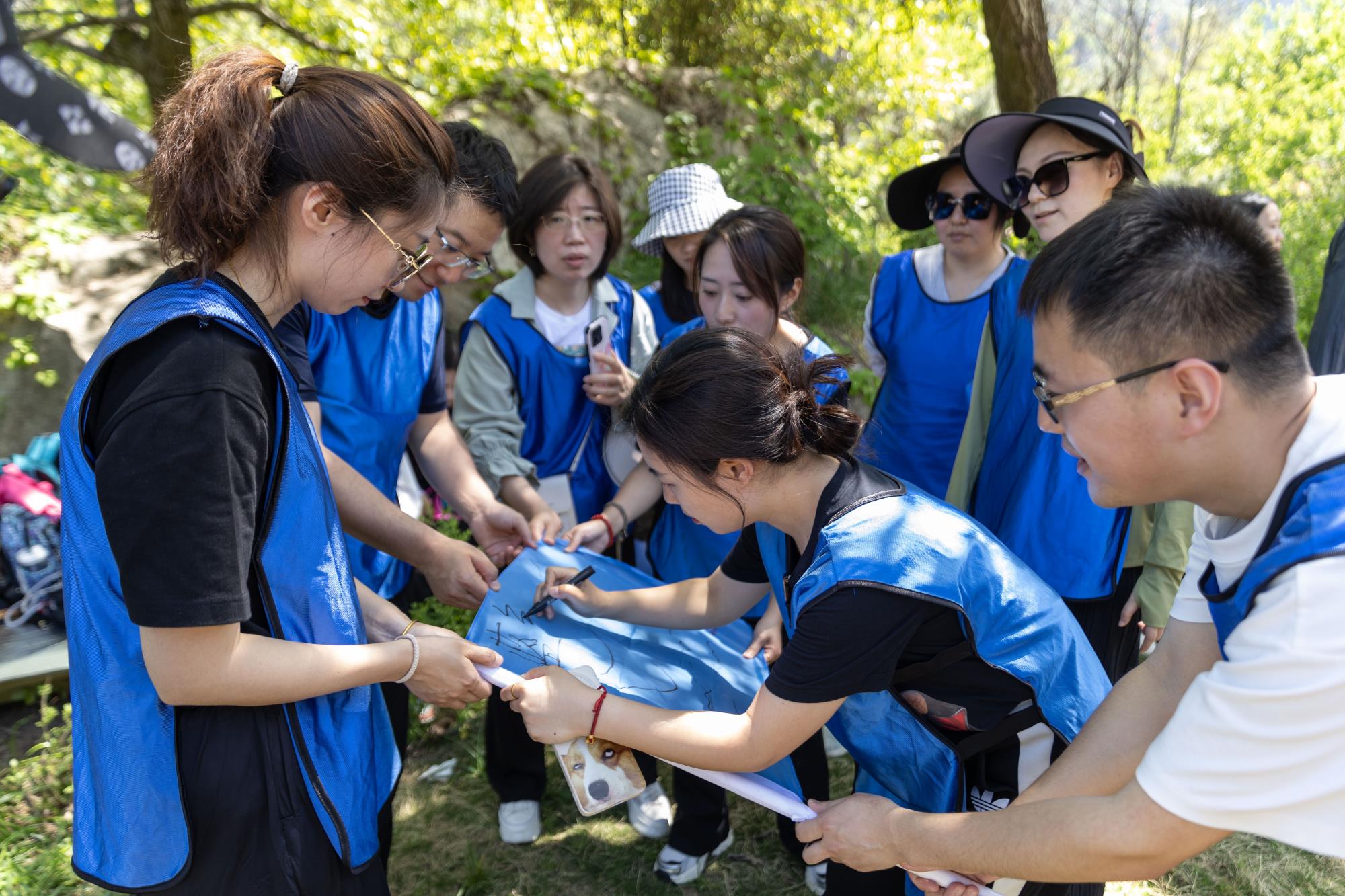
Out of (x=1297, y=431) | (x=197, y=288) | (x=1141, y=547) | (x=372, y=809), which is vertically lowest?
(x=1141, y=547)

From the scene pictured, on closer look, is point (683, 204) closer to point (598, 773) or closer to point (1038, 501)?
point (1038, 501)

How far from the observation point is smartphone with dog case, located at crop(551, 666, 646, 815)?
1846 mm

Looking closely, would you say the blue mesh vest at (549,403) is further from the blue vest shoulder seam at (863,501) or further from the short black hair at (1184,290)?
the short black hair at (1184,290)

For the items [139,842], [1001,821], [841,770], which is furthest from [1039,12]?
[139,842]

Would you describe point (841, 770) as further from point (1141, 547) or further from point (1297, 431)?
point (1297, 431)

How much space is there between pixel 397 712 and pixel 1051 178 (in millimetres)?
2481

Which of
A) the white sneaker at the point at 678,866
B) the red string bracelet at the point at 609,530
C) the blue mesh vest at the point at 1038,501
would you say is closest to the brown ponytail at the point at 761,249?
the blue mesh vest at the point at 1038,501

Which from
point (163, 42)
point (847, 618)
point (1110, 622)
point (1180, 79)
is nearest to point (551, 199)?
point (847, 618)

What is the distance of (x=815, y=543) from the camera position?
1.76 meters

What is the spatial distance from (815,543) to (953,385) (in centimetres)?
164

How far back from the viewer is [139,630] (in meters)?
1.37

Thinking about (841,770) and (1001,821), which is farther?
(841,770)

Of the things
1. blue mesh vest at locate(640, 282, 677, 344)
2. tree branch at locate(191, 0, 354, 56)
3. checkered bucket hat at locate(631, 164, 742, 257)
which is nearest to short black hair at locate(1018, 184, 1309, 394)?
checkered bucket hat at locate(631, 164, 742, 257)

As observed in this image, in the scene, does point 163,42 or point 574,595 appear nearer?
point 574,595
